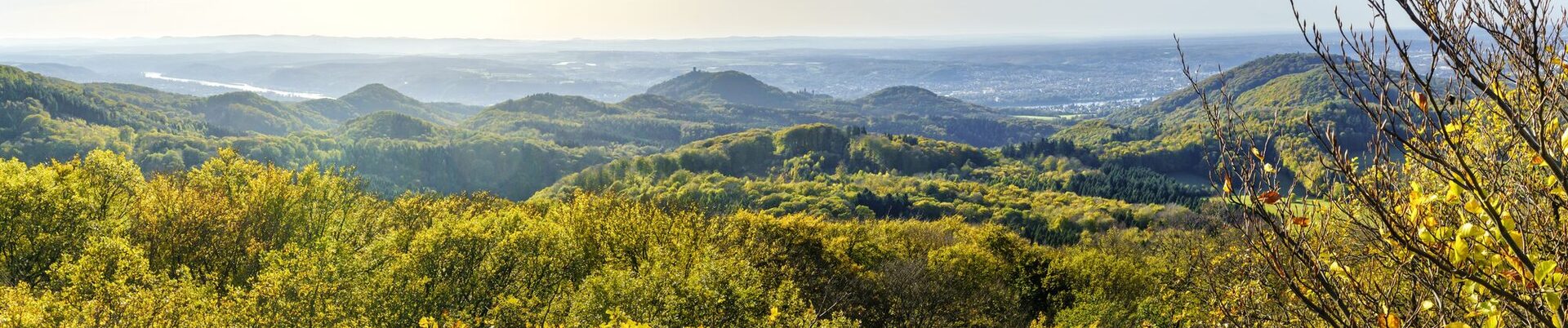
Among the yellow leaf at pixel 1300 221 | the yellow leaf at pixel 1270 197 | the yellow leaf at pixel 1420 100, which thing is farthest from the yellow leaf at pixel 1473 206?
the yellow leaf at pixel 1270 197

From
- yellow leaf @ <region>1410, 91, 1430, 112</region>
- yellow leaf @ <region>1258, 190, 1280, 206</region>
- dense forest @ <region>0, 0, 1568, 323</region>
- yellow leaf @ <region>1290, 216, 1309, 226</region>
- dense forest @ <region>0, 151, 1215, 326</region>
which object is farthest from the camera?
dense forest @ <region>0, 151, 1215, 326</region>

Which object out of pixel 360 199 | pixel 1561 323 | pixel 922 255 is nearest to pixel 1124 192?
pixel 922 255

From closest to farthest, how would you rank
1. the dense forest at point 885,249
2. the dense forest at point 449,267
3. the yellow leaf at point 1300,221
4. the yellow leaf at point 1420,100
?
1. the yellow leaf at point 1420,100
2. the dense forest at point 885,249
3. the yellow leaf at point 1300,221
4. the dense forest at point 449,267

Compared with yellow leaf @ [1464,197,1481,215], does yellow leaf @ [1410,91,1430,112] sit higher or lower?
higher

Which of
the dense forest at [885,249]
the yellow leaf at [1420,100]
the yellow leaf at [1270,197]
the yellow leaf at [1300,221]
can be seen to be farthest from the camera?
the yellow leaf at [1300,221]

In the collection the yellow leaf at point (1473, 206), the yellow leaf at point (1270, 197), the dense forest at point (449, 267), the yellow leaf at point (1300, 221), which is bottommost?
the dense forest at point (449, 267)

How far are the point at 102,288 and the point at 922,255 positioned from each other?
163 ft

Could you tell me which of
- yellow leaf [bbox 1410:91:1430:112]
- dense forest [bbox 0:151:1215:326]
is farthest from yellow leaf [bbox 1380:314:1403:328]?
dense forest [bbox 0:151:1215:326]

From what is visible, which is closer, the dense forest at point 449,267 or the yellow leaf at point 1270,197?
the yellow leaf at point 1270,197

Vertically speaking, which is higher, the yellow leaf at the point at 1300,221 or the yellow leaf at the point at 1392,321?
the yellow leaf at the point at 1300,221

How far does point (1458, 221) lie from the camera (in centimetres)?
684

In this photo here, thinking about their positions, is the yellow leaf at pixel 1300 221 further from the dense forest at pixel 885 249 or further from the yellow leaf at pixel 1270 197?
the yellow leaf at pixel 1270 197

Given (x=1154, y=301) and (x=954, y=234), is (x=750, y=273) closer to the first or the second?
(x=1154, y=301)

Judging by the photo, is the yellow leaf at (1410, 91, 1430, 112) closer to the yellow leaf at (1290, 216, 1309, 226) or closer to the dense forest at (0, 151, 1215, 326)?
the yellow leaf at (1290, 216, 1309, 226)
